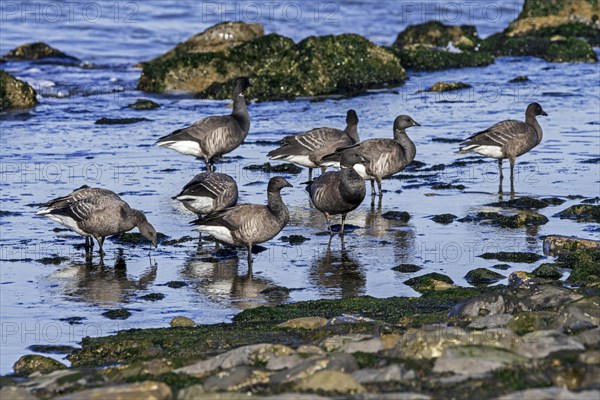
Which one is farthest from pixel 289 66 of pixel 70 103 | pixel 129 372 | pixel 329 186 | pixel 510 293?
pixel 129 372

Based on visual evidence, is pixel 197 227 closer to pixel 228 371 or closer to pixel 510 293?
pixel 510 293

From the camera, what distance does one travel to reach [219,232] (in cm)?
1416

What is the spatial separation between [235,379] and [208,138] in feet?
39.1

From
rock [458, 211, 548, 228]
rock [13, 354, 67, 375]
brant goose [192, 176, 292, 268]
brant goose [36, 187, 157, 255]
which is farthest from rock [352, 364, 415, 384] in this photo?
rock [458, 211, 548, 228]

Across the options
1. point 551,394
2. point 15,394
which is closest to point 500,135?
point 551,394

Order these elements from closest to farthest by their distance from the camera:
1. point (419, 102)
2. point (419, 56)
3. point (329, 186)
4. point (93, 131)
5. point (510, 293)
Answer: point (510, 293), point (329, 186), point (93, 131), point (419, 102), point (419, 56)

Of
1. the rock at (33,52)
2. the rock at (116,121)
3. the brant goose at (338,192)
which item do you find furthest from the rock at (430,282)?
the rock at (33,52)

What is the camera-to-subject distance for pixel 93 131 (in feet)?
74.9

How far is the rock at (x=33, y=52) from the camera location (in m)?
33.8

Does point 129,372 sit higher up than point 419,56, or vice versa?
point 419,56

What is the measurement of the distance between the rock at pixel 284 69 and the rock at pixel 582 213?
39.0 feet

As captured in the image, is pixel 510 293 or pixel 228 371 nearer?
pixel 228 371

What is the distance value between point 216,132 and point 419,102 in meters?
7.50

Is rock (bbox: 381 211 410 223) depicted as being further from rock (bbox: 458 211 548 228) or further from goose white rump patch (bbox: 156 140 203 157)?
goose white rump patch (bbox: 156 140 203 157)
